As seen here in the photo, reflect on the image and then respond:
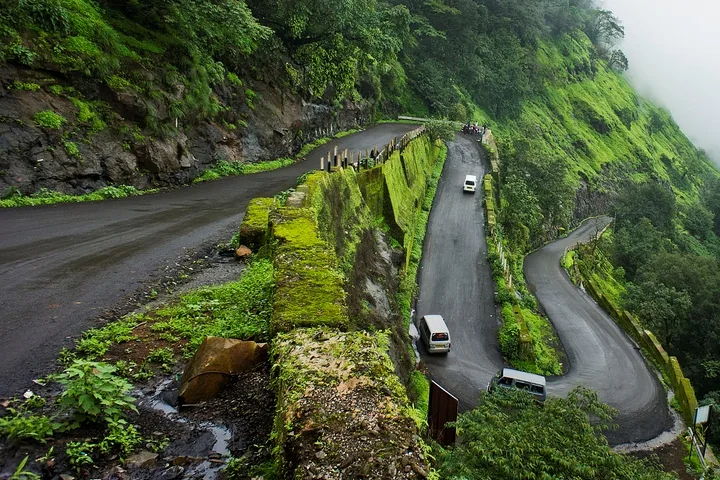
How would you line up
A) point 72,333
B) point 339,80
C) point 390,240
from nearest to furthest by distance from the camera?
point 72,333, point 390,240, point 339,80

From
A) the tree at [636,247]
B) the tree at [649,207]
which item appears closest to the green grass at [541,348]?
the tree at [636,247]

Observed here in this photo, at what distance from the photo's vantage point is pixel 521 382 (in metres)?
16.0

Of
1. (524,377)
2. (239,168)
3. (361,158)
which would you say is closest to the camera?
(524,377)

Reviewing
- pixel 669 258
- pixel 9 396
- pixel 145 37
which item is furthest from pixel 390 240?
pixel 669 258

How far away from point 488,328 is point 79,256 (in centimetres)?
1609

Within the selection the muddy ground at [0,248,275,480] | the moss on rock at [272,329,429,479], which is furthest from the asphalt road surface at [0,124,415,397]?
the moss on rock at [272,329,429,479]

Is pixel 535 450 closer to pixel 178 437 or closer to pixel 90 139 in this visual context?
pixel 178 437

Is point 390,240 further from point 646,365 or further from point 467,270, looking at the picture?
point 646,365

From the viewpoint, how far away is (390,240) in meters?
21.6

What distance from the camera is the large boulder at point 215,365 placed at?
570 centimetres

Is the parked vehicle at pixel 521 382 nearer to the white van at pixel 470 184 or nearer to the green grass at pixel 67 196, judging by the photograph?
the green grass at pixel 67 196

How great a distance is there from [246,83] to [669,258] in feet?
104

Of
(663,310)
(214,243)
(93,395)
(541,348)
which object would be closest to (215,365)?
(93,395)

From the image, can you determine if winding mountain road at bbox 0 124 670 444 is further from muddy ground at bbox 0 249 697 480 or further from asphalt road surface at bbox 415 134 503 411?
muddy ground at bbox 0 249 697 480
